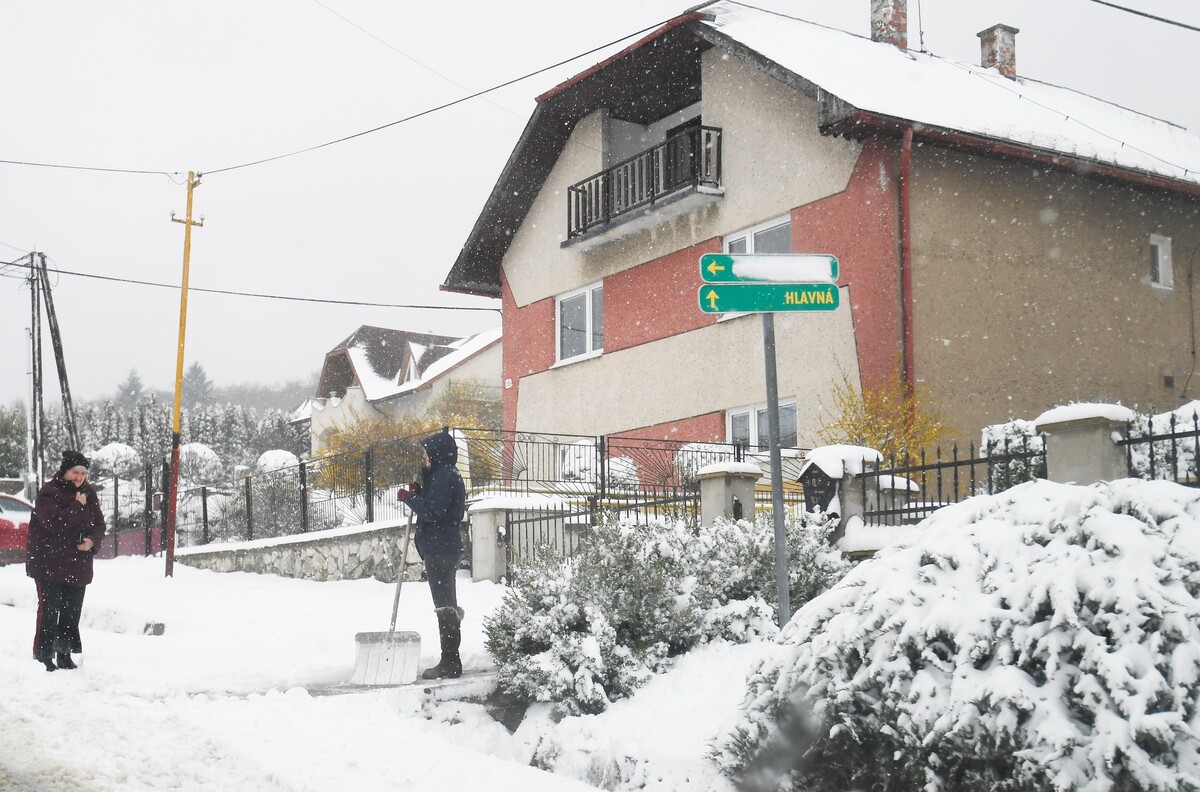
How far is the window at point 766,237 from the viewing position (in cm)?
1670

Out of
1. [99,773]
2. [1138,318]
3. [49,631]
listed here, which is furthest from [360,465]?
[1138,318]

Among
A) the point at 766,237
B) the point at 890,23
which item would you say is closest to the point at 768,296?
the point at 766,237

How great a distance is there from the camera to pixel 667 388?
1836 centimetres

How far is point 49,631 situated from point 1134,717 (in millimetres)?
7141

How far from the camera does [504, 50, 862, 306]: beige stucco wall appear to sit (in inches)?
632

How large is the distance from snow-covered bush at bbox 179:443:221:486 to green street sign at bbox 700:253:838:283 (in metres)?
38.5

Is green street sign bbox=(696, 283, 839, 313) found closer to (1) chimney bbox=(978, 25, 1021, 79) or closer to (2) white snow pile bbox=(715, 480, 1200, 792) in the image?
(2) white snow pile bbox=(715, 480, 1200, 792)

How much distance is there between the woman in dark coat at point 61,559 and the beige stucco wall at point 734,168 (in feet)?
35.2

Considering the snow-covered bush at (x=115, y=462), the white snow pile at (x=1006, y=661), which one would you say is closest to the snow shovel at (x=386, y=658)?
the white snow pile at (x=1006, y=661)

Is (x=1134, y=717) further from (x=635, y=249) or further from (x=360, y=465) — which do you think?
(x=635, y=249)

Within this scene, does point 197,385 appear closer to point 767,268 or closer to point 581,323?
point 581,323

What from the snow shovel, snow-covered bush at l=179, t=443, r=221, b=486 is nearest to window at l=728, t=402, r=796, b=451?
the snow shovel

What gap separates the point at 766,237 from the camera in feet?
55.9

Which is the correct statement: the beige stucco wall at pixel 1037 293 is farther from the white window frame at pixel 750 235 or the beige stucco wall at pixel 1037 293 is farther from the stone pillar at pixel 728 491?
the stone pillar at pixel 728 491
